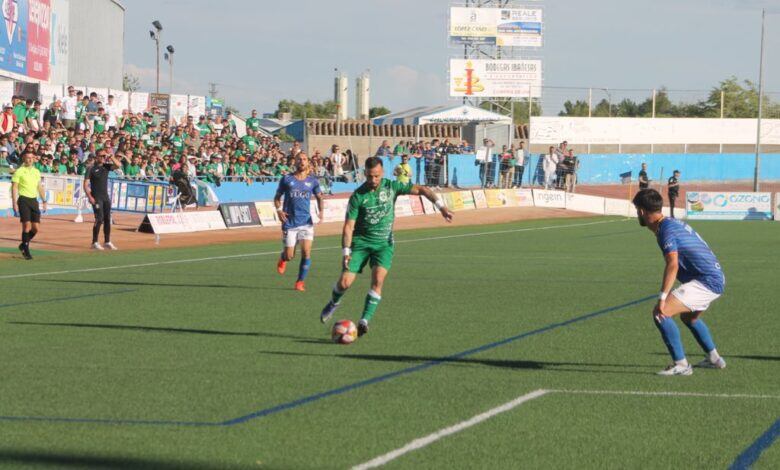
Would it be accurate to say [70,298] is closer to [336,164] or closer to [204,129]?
[204,129]

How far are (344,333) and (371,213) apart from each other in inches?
58.0

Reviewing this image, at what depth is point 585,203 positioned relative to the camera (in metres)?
52.3

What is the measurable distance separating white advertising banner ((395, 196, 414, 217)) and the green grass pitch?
74.1 feet

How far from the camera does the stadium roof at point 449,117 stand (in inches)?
2881

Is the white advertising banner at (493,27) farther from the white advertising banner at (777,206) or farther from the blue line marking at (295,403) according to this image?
the blue line marking at (295,403)

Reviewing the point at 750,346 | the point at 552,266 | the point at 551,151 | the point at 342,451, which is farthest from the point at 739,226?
the point at 342,451

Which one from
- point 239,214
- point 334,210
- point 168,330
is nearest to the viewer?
point 168,330

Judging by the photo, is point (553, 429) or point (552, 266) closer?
point (553, 429)

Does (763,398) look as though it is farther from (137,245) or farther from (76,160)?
(76,160)

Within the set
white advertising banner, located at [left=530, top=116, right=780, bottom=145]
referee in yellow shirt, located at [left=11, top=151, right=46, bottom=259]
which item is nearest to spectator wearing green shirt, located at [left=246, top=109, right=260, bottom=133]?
white advertising banner, located at [left=530, top=116, right=780, bottom=145]

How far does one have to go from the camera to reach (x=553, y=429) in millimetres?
8430

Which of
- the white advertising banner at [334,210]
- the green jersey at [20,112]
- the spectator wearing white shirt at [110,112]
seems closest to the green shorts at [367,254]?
the green jersey at [20,112]

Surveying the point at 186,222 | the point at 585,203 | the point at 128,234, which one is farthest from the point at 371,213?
the point at 585,203

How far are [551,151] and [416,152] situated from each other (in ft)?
22.8
